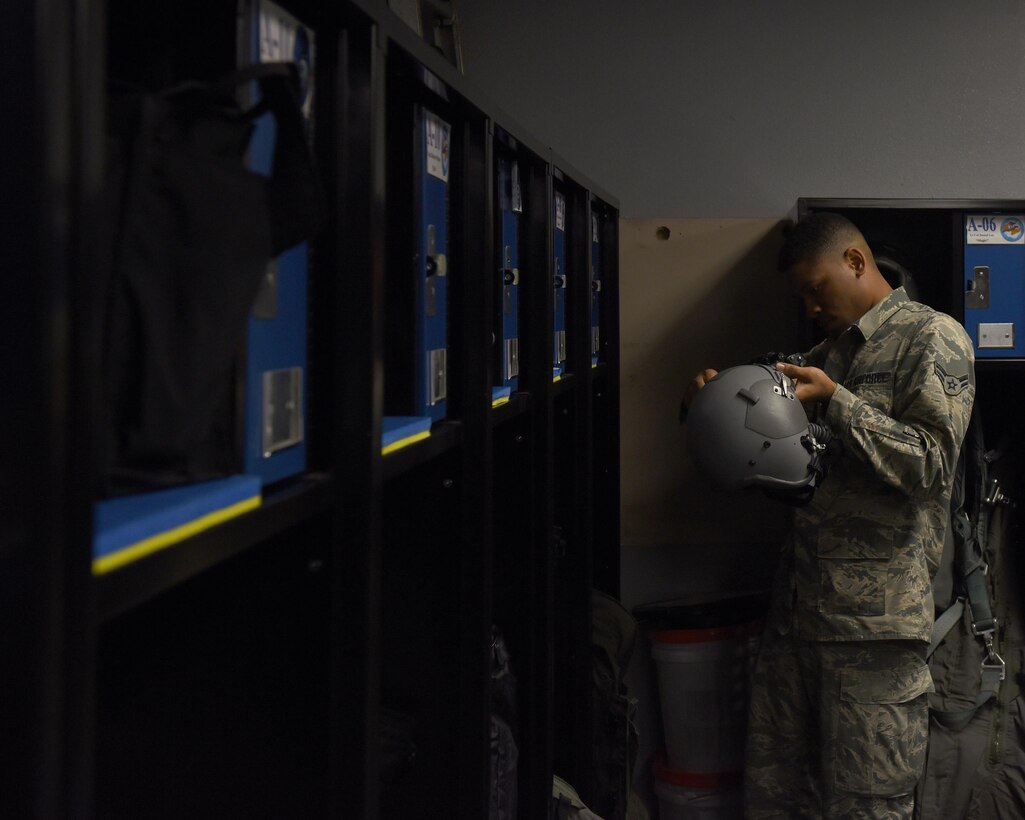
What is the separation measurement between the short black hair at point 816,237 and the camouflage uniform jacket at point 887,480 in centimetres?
17

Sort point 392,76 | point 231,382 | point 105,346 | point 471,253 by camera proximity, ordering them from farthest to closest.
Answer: point 471,253
point 392,76
point 231,382
point 105,346

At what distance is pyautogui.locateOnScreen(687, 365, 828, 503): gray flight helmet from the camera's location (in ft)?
→ 6.25

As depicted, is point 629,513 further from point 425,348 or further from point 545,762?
point 425,348

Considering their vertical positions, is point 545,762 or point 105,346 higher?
point 105,346

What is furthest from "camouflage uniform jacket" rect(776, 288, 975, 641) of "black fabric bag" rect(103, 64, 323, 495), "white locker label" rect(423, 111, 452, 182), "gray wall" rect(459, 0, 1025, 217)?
"black fabric bag" rect(103, 64, 323, 495)

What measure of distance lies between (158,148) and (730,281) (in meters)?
2.46

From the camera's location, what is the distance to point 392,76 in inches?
40.7

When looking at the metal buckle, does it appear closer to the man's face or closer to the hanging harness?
the hanging harness

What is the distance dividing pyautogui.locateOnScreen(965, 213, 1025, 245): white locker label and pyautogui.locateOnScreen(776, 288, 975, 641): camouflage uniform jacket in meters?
0.38

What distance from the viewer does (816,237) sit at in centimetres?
224

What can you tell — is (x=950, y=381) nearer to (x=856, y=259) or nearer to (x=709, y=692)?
(x=856, y=259)

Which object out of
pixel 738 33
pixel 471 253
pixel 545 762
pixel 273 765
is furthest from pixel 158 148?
pixel 738 33

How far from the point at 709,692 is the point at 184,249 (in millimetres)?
2352

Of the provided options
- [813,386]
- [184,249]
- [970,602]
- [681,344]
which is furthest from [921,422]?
[184,249]
